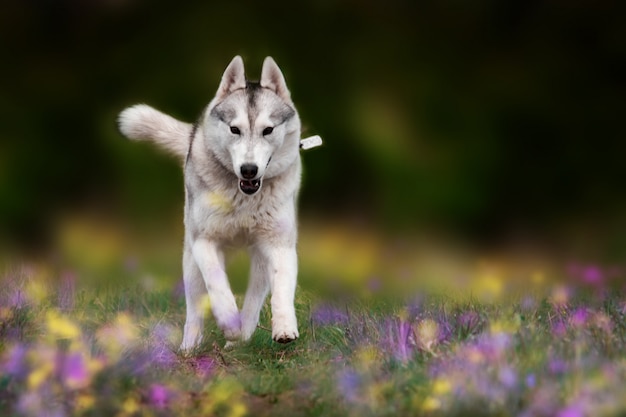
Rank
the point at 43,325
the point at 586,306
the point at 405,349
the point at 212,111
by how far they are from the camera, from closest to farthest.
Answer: the point at 405,349, the point at 43,325, the point at 586,306, the point at 212,111

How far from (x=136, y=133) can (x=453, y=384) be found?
3.69 metres

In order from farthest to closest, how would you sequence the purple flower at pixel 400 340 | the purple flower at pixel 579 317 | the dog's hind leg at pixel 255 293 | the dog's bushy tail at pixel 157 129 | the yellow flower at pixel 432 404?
the dog's bushy tail at pixel 157 129 < the dog's hind leg at pixel 255 293 < the purple flower at pixel 579 317 < the purple flower at pixel 400 340 < the yellow flower at pixel 432 404

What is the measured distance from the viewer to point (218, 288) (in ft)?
19.2

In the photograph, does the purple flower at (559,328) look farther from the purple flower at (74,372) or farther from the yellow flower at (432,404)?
the purple flower at (74,372)

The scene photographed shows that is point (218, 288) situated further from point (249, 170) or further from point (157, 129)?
point (157, 129)

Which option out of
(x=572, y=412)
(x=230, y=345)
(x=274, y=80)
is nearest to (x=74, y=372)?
(x=230, y=345)

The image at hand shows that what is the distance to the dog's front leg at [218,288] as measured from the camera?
18.9ft

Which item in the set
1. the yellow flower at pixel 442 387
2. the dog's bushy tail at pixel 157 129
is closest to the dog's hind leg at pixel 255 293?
the dog's bushy tail at pixel 157 129

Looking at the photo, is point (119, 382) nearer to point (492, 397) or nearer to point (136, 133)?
point (492, 397)

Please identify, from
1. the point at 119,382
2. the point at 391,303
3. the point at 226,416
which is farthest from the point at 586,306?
the point at 119,382

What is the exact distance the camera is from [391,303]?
6.28 metres

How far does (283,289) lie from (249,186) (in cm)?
65

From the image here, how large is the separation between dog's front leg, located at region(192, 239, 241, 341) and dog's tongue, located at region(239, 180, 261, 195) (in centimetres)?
51

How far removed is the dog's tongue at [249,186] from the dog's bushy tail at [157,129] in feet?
4.25
